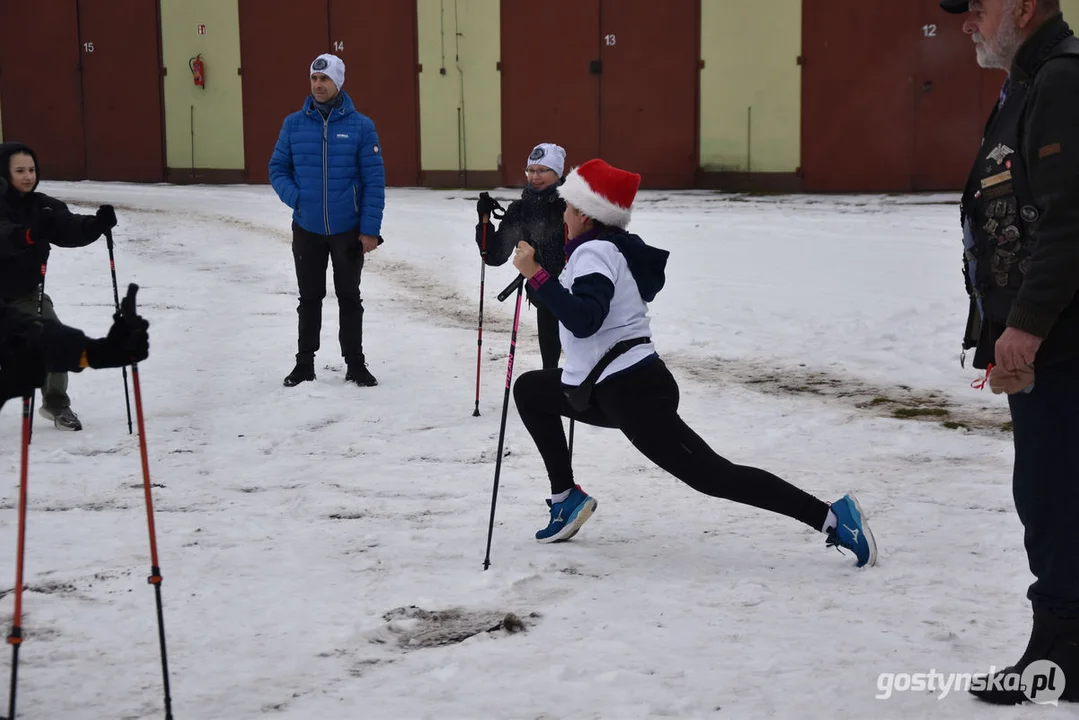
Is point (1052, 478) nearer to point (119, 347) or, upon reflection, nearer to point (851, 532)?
point (851, 532)

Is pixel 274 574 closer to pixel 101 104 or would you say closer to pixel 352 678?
pixel 352 678

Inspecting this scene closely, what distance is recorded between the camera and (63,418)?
738 centimetres

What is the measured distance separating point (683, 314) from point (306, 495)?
5.26 meters

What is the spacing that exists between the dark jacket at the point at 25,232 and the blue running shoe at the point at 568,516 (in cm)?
343

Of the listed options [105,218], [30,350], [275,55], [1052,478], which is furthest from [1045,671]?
[275,55]

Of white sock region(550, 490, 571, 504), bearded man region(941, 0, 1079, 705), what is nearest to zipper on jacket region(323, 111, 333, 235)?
white sock region(550, 490, 571, 504)

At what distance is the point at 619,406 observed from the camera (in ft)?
15.8

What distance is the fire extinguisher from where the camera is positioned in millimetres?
20828

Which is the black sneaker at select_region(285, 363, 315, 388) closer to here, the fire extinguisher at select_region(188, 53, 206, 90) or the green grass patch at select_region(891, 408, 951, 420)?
the green grass patch at select_region(891, 408, 951, 420)

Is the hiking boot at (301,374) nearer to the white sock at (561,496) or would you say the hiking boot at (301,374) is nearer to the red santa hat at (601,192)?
the white sock at (561,496)

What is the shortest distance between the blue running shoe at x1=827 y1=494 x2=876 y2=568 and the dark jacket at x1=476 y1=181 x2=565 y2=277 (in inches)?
116

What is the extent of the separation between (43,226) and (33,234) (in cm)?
7

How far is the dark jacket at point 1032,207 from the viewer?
3.21 metres

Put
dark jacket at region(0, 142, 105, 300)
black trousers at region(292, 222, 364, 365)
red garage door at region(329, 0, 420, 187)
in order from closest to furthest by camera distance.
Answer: dark jacket at region(0, 142, 105, 300) → black trousers at region(292, 222, 364, 365) → red garage door at region(329, 0, 420, 187)
